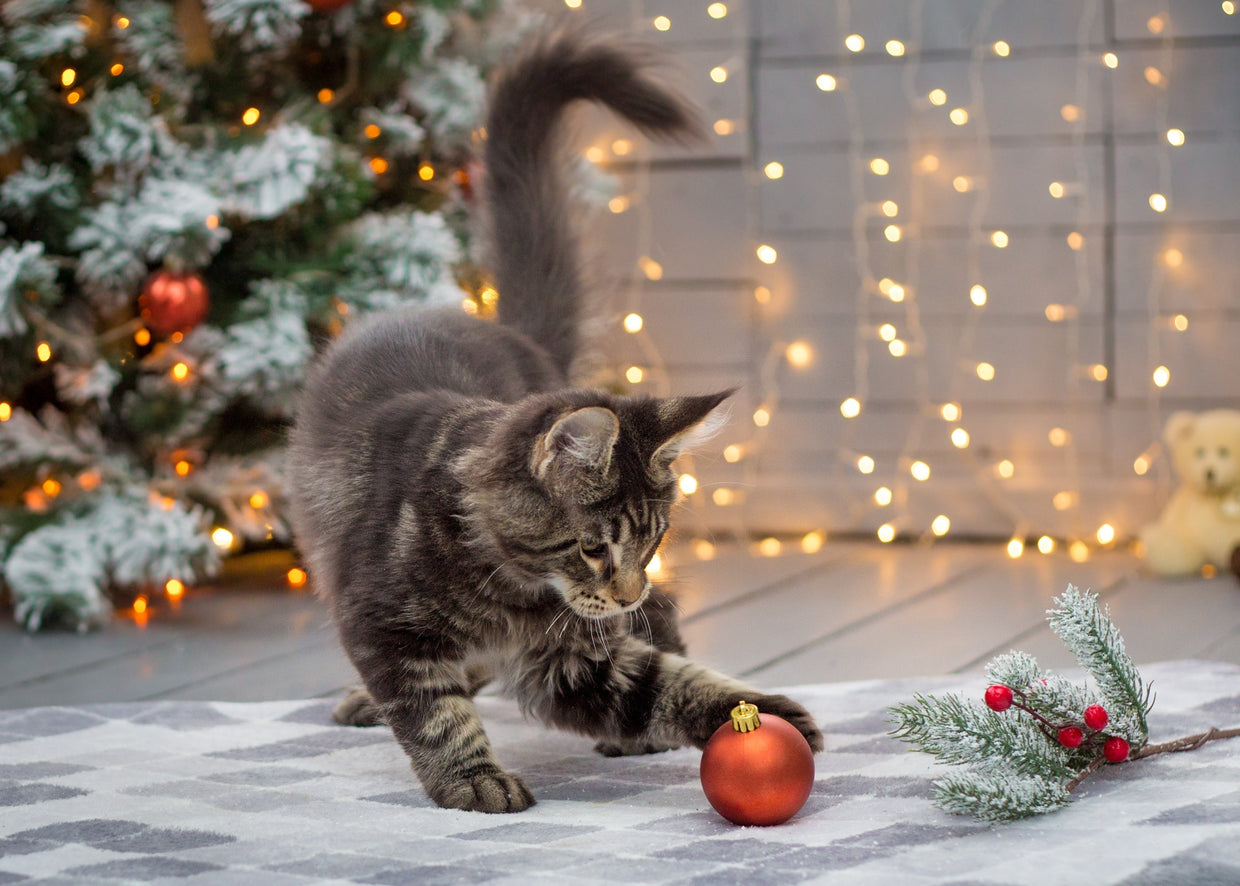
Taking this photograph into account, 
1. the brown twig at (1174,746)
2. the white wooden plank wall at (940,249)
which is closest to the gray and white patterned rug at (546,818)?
the brown twig at (1174,746)

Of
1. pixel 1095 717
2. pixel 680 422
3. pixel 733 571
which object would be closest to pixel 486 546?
pixel 680 422

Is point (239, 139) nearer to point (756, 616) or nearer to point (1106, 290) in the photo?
point (756, 616)

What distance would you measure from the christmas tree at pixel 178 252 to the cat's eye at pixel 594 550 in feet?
3.19

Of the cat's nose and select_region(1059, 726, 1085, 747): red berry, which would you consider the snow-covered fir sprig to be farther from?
the cat's nose

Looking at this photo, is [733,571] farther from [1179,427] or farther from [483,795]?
[483,795]

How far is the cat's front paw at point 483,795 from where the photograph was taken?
1.45 meters

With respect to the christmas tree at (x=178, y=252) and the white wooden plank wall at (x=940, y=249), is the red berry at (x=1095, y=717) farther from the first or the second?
the white wooden plank wall at (x=940, y=249)

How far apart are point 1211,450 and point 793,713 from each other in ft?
4.81

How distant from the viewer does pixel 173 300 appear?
2.41m

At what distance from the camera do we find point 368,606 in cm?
149

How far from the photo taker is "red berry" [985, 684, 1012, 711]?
135 cm

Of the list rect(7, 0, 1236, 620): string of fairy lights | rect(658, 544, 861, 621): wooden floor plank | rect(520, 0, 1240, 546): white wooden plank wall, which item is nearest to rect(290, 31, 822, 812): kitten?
rect(658, 544, 861, 621): wooden floor plank

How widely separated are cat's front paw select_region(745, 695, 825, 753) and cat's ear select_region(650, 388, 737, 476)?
0.30 m

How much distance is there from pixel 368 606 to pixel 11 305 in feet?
3.78
